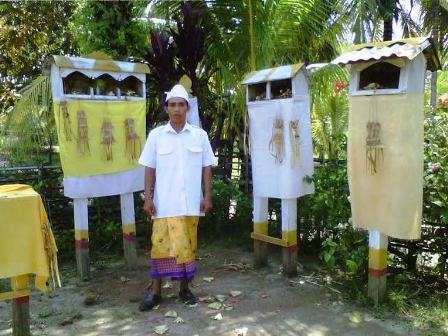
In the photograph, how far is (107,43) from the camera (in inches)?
219

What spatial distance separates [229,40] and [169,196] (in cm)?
288

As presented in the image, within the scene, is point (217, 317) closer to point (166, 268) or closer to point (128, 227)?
point (166, 268)

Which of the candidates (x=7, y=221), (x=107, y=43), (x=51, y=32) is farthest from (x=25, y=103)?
(x=51, y=32)

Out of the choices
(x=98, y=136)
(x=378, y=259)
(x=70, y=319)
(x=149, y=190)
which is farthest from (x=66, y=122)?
(x=378, y=259)

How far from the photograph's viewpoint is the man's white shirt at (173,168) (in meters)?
3.71


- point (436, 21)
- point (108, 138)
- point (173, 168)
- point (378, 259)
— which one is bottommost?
point (378, 259)

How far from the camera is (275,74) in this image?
4.22 metres

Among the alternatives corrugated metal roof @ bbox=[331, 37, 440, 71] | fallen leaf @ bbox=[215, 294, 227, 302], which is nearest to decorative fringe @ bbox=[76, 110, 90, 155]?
fallen leaf @ bbox=[215, 294, 227, 302]

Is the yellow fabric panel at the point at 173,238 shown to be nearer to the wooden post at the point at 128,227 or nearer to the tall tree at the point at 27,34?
the wooden post at the point at 128,227

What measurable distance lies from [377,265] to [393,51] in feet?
5.37

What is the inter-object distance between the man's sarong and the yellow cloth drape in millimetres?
955

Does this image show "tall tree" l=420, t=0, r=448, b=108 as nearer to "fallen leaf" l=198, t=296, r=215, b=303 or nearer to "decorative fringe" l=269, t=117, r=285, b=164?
"decorative fringe" l=269, t=117, r=285, b=164

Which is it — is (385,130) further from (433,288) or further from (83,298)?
(83,298)

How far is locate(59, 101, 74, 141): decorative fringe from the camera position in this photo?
4238 mm
